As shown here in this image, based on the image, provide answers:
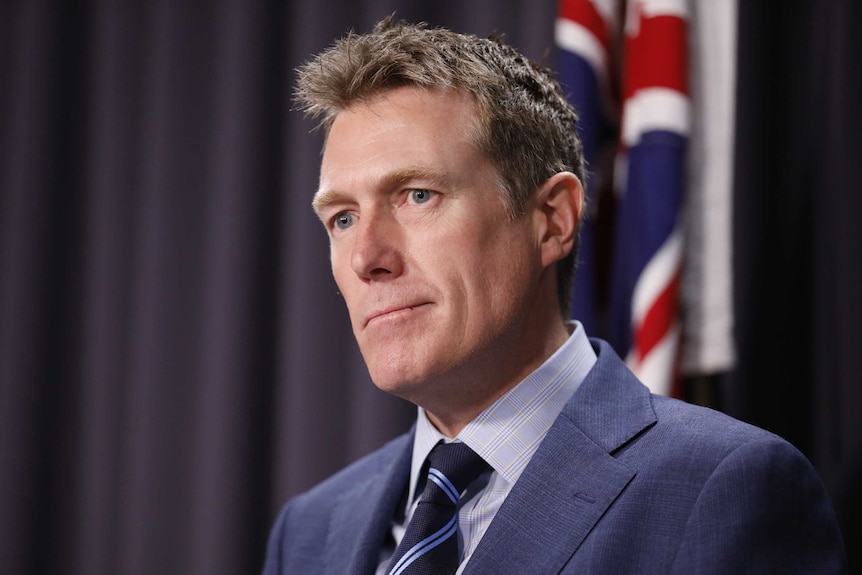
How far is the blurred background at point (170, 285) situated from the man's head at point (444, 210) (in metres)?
0.72

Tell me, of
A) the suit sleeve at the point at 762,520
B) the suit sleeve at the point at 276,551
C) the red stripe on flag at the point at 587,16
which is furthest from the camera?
the red stripe on flag at the point at 587,16

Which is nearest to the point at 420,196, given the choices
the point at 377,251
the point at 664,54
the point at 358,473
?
the point at 377,251

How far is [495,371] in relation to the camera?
136cm

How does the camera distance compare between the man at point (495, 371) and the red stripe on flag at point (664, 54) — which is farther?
the red stripe on flag at point (664, 54)

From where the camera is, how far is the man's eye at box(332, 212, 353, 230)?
1.44m

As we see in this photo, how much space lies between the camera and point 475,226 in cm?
133

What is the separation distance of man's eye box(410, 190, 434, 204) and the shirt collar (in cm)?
31

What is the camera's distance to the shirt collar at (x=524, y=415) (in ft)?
4.31

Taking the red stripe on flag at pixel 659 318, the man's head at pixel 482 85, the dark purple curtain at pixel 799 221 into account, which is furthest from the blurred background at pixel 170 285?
the man's head at pixel 482 85

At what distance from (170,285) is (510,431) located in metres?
1.34

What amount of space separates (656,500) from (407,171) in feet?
1.90

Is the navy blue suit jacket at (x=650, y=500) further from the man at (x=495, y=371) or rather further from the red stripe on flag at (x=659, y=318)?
the red stripe on flag at (x=659, y=318)

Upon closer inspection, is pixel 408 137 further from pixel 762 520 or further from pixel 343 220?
pixel 762 520

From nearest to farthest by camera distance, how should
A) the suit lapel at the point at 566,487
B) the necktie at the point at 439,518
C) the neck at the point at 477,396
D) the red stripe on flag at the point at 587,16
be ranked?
1. the suit lapel at the point at 566,487
2. the necktie at the point at 439,518
3. the neck at the point at 477,396
4. the red stripe on flag at the point at 587,16
